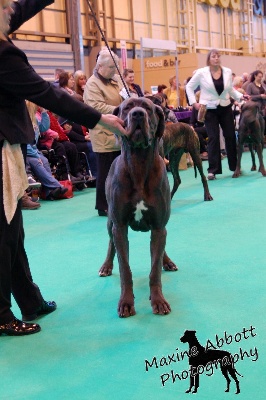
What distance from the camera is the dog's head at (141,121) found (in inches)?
102

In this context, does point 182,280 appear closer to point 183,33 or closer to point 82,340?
point 82,340

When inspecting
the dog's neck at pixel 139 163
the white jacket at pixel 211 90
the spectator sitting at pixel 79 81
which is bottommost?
the dog's neck at pixel 139 163

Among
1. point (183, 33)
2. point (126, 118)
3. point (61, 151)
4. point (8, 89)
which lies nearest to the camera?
point (8, 89)

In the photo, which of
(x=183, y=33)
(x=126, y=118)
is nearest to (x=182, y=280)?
(x=126, y=118)

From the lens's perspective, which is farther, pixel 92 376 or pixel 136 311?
pixel 136 311

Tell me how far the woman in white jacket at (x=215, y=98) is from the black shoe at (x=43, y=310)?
5.11 metres

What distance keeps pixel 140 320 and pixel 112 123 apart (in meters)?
0.97

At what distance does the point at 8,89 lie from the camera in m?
2.43

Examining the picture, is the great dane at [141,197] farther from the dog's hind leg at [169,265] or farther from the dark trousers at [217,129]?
the dark trousers at [217,129]

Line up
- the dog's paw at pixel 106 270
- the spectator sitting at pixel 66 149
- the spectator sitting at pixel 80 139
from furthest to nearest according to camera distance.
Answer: the spectator sitting at pixel 80 139 → the spectator sitting at pixel 66 149 → the dog's paw at pixel 106 270

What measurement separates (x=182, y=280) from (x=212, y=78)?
15.8ft

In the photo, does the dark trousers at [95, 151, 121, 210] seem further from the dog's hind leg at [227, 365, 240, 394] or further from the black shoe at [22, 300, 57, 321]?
the dog's hind leg at [227, 365, 240, 394]

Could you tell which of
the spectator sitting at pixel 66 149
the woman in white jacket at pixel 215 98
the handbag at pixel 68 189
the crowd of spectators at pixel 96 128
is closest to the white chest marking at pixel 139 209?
the crowd of spectators at pixel 96 128

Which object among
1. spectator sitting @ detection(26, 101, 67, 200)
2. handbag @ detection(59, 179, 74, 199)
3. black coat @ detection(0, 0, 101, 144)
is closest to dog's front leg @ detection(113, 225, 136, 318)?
black coat @ detection(0, 0, 101, 144)
